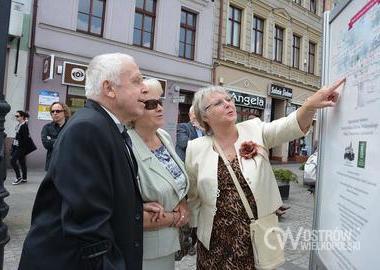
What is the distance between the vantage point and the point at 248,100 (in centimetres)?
1853

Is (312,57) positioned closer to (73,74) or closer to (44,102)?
(73,74)

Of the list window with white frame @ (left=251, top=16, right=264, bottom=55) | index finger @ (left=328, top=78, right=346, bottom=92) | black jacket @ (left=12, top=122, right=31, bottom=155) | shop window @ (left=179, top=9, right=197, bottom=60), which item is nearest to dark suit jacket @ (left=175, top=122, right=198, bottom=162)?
index finger @ (left=328, top=78, right=346, bottom=92)

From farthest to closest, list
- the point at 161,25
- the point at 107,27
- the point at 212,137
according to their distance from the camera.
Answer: the point at 161,25 < the point at 107,27 < the point at 212,137

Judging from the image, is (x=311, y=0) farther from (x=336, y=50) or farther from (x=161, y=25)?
(x=336, y=50)

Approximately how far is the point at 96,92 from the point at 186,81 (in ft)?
47.0

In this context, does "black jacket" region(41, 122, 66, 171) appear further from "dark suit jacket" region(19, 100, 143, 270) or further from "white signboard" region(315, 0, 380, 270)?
"white signboard" region(315, 0, 380, 270)

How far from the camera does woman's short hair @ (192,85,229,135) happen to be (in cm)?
271

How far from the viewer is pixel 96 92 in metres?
1.91

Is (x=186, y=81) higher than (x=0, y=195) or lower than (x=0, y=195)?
higher

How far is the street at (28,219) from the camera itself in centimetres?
471

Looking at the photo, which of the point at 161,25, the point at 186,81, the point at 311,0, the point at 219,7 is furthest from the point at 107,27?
the point at 311,0

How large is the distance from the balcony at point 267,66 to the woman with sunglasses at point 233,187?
1540cm

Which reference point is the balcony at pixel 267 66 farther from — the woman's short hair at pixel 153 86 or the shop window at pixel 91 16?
the woman's short hair at pixel 153 86

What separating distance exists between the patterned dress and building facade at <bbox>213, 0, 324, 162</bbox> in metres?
15.0
